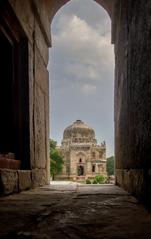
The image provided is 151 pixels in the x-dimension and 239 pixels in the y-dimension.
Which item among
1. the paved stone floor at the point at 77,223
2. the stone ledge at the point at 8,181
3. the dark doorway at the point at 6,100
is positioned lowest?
the paved stone floor at the point at 77,223

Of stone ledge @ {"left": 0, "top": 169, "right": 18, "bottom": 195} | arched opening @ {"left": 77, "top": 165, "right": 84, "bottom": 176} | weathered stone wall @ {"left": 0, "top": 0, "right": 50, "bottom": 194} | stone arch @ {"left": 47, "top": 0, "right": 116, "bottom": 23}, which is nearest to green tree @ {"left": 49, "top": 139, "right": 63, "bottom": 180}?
arched opening @ {"left": 77, "top": 165, "right": 84, "bottom": 176}

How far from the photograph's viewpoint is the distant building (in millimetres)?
47094

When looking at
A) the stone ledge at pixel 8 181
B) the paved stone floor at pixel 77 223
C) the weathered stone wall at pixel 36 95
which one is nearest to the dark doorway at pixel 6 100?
the weathered stone wall at pixel 36 95

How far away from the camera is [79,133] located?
47438mm

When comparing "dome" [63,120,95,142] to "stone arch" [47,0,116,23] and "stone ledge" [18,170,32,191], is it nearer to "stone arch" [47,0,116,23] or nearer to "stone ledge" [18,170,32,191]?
"stone arch" [47,0,116,23]

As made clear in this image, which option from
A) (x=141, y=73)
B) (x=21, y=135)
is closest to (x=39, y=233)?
(x=141, y=73)

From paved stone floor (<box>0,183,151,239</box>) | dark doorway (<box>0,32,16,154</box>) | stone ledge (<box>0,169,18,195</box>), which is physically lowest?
paved stone floor (<box>0,183,151,239</box>)

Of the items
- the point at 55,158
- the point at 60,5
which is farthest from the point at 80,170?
the point at 60,5

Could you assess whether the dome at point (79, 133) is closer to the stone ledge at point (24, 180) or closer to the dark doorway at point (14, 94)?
the dark doorway at point (14, 94)

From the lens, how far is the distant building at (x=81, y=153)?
4709 cm

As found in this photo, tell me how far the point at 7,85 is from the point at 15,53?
485 mm

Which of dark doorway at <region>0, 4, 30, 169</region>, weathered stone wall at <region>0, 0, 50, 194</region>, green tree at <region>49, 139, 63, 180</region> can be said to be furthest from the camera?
green tree at <region>49, 139, 63, 180</region>

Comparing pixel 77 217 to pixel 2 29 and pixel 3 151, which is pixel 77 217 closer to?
pixel 3 151

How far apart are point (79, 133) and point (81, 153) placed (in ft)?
10.0
